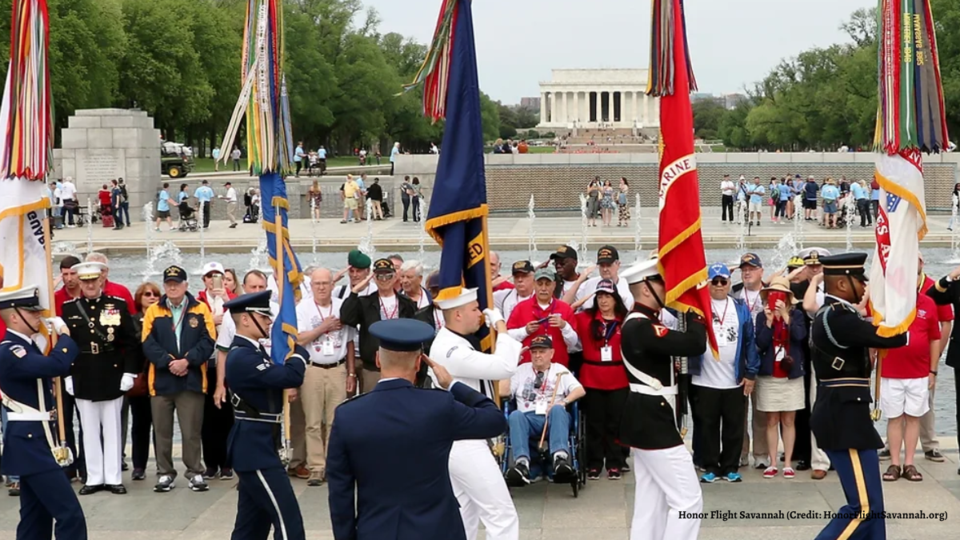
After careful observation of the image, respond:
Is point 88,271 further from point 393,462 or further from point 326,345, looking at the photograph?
point 393,462

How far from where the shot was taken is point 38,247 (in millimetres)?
9383

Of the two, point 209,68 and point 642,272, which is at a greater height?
point 209,68

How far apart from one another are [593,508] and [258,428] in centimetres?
301

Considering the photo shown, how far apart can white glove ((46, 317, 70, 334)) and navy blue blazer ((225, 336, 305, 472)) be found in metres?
1.43

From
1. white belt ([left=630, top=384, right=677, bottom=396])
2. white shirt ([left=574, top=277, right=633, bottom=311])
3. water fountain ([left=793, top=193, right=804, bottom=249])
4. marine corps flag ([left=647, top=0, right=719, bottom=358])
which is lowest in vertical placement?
water fountain ([left=793, top=193, right=804, bottom=249])

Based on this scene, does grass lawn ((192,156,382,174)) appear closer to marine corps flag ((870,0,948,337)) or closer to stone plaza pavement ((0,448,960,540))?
stone plaza pavement ((0,448,960,540))

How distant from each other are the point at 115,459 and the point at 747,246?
2481 cm

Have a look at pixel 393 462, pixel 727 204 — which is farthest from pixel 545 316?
pixel 727 204

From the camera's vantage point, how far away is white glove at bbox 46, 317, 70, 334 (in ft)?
27.7

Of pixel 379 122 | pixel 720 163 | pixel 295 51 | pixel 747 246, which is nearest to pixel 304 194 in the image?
pixel 720 163

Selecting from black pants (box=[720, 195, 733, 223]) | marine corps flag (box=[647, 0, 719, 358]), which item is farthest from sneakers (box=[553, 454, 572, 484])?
black pants (box=[720, 195, 733, 223])

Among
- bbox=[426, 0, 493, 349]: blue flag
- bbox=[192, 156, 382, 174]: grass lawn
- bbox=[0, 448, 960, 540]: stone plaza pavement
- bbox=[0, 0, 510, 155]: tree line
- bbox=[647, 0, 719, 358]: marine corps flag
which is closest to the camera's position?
bbox=[647, 0, 719, 358]: marine corps flag

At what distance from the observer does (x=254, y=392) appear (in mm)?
7750

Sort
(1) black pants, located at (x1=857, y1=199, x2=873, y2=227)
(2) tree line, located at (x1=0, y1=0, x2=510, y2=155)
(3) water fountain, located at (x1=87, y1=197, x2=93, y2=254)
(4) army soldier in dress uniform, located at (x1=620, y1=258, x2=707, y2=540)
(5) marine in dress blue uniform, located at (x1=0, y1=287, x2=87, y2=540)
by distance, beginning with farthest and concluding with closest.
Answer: (2) tree line, located at (x1=0, y1=0, x2=510, y2=155) < (1) black pants, located at (x1=857, y1=199, x2=873, y2=227) < (3) water fountain, located at (x1=87, y1=197, x2=93, y2=254) < (5) marine in dress blue uniform, located at (x1=0, y1=287, x2=87, y2=540) < (4) army soldier in dress uniform, located at (x1=620, y1=258, x2=707, y2=540)
